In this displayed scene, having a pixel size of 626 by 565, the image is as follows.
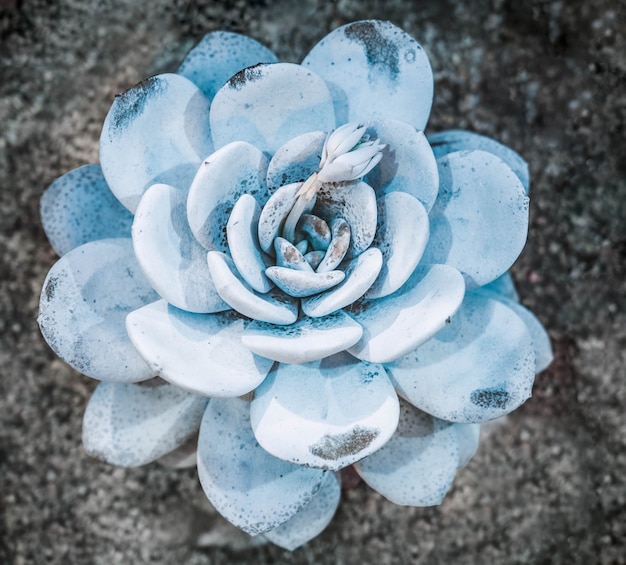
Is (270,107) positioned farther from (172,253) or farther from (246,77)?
(172,253)

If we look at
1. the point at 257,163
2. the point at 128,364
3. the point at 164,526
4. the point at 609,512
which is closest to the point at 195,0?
the point at 257,163

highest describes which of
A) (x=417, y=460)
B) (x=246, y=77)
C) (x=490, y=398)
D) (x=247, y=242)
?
(x=246, y=77)

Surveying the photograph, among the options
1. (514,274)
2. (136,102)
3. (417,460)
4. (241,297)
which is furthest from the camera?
(514,274)

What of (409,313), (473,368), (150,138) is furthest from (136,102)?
(473,368)

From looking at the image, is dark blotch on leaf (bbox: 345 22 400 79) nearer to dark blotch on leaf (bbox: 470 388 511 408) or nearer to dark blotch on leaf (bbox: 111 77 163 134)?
dark blotch on leaf (bbox: 111 77 163 134)

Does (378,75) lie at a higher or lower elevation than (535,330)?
higher

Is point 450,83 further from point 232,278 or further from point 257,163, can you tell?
point 232,278

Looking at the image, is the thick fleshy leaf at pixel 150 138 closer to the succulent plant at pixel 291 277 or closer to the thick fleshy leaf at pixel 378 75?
the succulent plant at pixel 291 277
